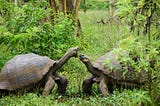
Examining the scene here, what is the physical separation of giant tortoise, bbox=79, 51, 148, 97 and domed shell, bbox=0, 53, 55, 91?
0.61m

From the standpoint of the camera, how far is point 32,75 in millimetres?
5797

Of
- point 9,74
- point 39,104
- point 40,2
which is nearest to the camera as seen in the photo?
point 39,104

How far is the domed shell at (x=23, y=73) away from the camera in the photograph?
5797mm

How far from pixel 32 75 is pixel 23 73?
138mm

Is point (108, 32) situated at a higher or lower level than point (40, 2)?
lower

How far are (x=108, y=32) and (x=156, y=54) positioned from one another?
15.0ft

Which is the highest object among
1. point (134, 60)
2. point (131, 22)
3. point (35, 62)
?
point (131, 22)

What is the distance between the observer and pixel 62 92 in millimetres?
5883

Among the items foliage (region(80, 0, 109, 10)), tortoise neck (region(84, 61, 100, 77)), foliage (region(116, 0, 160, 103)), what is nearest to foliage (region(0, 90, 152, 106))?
tortoise neck (region(84, 61, 100, 77))

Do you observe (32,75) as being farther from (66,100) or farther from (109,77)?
(109,77)

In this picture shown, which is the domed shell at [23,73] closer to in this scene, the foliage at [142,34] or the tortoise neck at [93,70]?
the tortoise neck at [93,70]

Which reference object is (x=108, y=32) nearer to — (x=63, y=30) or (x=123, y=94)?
(x=63, y=30)

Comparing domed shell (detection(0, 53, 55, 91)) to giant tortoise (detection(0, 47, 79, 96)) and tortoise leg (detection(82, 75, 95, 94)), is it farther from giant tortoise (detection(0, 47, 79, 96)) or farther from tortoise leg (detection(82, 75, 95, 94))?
Result: tortoise leg (detection(82, 75, 95, 94))

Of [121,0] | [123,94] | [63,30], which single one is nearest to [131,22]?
[121,0]
